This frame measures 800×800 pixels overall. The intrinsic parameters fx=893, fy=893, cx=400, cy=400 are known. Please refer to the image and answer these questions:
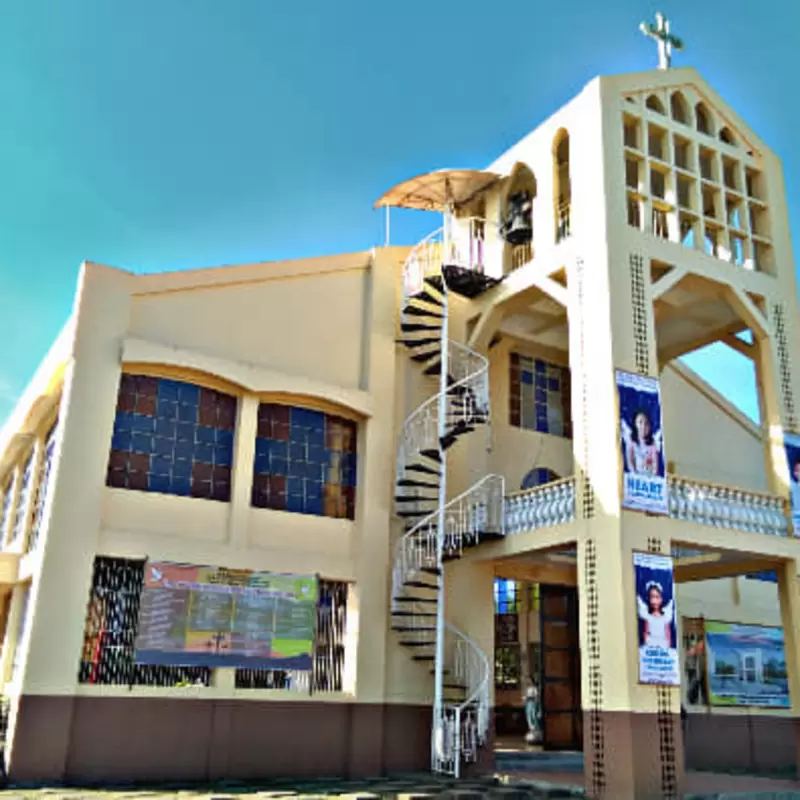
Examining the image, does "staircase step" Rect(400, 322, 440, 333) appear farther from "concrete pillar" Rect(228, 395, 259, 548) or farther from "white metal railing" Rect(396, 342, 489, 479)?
Result: "concrete pillar" Rect(228, 395, 259, 548)

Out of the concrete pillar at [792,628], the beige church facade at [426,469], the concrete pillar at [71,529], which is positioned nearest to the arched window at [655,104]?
the beige church facade at [426,469]

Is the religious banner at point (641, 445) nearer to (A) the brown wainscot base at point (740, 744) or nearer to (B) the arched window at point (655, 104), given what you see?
(B) the arched window at point (655, 104)

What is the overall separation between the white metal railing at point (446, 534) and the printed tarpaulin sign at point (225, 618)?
4.60 ft

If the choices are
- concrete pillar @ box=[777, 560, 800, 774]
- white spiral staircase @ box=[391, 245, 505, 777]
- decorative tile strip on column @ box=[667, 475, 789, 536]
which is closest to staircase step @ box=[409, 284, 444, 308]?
white spiral staircase @ box=[391, 245, 505, 777]

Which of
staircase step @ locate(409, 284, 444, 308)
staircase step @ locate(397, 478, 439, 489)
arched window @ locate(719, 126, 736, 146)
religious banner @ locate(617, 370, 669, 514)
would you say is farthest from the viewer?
arched window @ locate(719, 126, 736, 146)

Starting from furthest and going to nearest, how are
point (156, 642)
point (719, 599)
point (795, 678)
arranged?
1. point (719, 599)
2. point (795, 678)
3. point (156, 642)

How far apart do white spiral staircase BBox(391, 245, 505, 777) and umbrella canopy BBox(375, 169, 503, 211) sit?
3.67ft

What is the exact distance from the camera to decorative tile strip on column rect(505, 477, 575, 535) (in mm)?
12547

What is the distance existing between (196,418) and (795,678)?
9.44m

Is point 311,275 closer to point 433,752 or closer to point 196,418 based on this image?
point 196,418

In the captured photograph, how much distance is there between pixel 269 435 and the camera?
44.9 ft

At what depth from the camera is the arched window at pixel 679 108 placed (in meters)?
15.1

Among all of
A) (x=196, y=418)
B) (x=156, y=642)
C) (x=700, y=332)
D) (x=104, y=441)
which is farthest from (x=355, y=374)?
(x=700, y=332)

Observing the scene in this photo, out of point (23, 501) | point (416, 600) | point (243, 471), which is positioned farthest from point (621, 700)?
point (23, 501)
